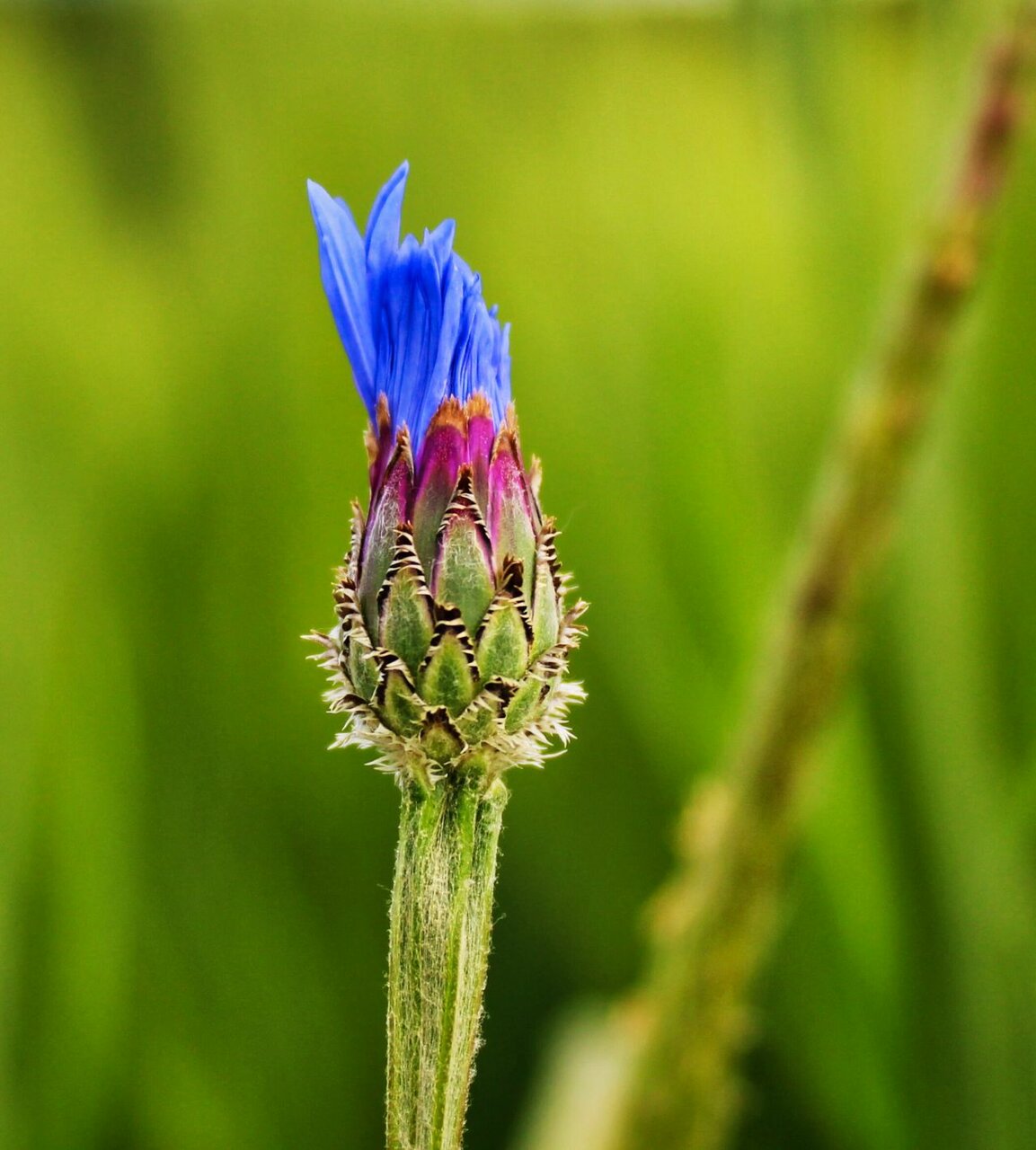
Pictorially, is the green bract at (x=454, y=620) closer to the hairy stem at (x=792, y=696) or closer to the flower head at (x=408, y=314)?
the flower head at (x=408, y=314)

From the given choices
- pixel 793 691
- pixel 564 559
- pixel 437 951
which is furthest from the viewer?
pixel 564 559

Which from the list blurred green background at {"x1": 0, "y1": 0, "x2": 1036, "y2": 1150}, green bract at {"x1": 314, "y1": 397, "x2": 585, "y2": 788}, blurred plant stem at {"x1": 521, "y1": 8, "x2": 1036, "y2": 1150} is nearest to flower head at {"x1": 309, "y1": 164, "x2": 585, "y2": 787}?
green bract at {"x1": 314, "y1": 397, "x2": 585, "y2": 788}

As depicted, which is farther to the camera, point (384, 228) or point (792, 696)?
point (792, 696)

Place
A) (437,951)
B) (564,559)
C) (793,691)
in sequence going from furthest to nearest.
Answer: (564,559) → (793,691) → (437,951)

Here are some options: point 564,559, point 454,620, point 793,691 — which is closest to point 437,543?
point 454,620

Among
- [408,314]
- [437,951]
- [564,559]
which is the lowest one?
[437,951]

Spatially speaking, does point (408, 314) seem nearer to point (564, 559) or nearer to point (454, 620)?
point (454, 620)

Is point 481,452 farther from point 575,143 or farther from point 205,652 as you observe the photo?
point 575,143

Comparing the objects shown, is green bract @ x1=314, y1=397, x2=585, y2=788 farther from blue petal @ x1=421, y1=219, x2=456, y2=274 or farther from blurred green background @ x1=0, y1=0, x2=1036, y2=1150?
blurred green background @ x1=0, y1=0, x2=1036, y2=1150
